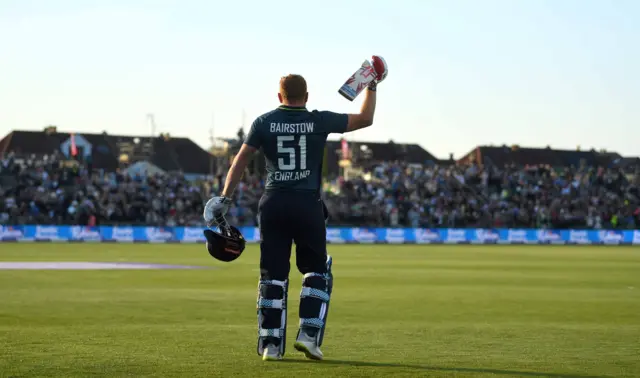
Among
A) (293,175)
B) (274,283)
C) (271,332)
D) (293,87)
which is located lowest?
(271,332)

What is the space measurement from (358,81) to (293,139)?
2.38ft

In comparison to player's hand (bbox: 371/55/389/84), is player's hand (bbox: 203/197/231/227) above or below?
below

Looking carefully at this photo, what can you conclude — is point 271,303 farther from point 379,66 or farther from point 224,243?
point 379,66

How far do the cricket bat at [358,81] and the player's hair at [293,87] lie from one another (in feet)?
1.20

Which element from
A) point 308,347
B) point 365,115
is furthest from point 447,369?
point 365,115

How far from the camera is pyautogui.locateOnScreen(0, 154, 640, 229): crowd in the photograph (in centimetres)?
5412

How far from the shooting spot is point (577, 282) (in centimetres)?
2291

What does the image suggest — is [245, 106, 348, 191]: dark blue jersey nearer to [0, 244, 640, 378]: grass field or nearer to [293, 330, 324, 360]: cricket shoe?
[293, 330, 324, 360]: cricket shoe

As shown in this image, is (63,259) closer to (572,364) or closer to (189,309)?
(189,309)

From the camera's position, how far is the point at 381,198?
61344 mm

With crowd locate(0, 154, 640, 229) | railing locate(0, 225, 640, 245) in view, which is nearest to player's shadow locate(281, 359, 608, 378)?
railing locate(0, 225, 640, 245)

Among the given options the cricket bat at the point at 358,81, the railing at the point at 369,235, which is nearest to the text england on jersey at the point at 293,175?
the cricket bat at the point at 358,81

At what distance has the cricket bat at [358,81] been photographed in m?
8.98

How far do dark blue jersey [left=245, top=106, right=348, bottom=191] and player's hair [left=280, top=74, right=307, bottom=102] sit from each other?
0.09 m
